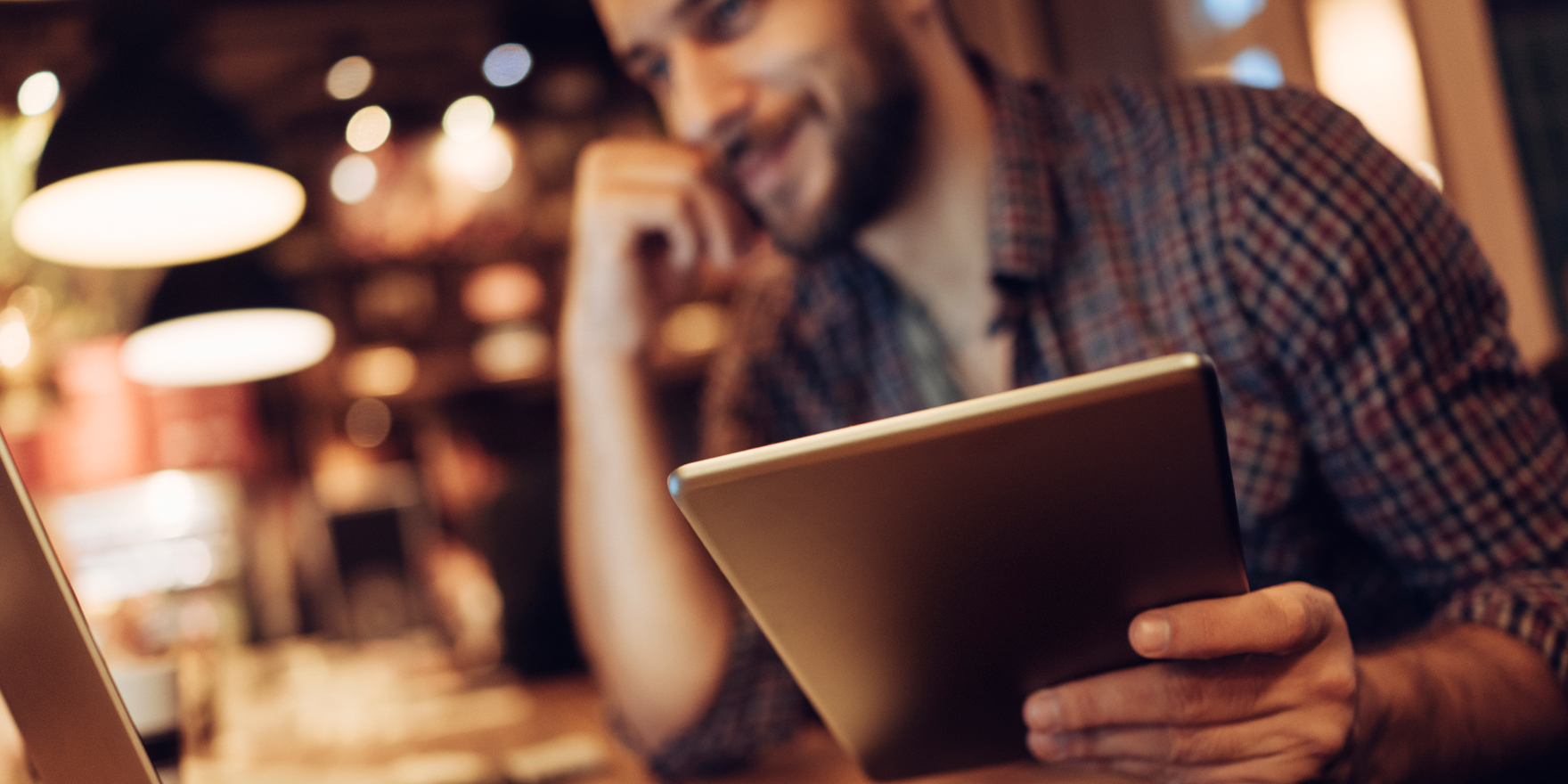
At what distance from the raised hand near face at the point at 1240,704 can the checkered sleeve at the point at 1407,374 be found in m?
0.31

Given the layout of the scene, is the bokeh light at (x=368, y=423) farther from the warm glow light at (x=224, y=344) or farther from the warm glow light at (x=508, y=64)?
the warm glow light at (x=224, y=344)

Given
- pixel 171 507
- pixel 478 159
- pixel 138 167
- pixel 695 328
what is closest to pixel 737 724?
pixel 138 167

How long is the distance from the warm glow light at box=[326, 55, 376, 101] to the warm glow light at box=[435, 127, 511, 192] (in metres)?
0.68

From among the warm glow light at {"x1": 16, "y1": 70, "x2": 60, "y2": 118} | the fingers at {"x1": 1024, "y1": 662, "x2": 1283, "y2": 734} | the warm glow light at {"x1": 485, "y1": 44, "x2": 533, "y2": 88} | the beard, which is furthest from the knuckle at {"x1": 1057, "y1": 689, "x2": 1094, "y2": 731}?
the warm glow light at {"x1": 485, "y1": 44, "x2": 533, "y2": 88}

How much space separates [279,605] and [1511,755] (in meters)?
5.55

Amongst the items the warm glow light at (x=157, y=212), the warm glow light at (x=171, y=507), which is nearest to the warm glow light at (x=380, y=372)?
the warm glow light at (x=171, y=507)

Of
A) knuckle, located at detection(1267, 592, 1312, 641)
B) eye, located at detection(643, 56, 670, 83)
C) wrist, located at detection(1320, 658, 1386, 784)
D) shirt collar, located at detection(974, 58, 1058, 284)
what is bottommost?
wrist, located at detection(1320, 658, 1386, 784)

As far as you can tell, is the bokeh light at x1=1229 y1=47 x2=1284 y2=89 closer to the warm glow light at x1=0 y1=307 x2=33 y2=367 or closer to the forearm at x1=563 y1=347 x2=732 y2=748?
the forearm at x1=563 y1=347 x2=732 y2=748

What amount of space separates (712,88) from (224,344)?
216 cm

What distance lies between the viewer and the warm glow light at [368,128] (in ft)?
16.0

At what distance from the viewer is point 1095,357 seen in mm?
1029

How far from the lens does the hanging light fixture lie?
1585 mm

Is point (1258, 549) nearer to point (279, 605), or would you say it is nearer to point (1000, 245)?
point (1000, 245)

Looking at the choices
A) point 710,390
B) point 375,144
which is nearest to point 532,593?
point 710,390
